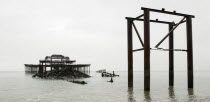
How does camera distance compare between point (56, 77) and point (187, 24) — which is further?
point (56, 77)

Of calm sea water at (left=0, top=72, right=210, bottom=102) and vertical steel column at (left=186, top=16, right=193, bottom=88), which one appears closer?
calm sea water at (left=0, top=72, right=210, bottom=102)

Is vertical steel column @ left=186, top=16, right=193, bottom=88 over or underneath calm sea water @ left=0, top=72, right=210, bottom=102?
over

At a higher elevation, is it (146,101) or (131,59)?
(131,59)

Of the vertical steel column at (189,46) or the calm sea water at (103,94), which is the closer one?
the calm sea water at (103,94)

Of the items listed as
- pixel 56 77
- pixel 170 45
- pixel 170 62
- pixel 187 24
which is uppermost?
pixel 187 24

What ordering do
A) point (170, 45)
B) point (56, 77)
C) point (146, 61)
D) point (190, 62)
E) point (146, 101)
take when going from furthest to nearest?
point (56, 77) < point (170, 45) < point (190, 62) < point (146, 61) < point (146, 101)

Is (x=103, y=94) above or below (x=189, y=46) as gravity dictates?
below

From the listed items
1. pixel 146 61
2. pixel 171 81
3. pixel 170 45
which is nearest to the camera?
pixel 146 61

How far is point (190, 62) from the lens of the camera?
1830cm

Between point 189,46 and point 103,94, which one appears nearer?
point 189,46

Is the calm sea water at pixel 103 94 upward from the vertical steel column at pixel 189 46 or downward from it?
downward

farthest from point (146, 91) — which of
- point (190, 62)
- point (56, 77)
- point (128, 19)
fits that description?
point (56, 77)

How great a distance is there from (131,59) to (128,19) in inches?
115

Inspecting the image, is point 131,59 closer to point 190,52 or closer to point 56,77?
point 190,52
